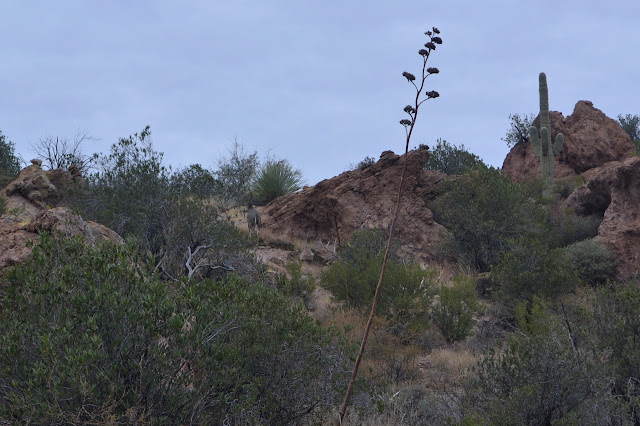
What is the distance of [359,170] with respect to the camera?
20.0m

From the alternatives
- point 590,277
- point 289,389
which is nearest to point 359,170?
point 590,277

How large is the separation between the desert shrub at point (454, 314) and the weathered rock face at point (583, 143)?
784 inches

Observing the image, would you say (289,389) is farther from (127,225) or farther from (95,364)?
(127,225)

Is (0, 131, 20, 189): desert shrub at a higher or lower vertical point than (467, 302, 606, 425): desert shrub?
higher

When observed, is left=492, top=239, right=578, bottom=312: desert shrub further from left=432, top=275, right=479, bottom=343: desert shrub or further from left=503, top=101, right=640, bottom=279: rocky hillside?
left=503, top=101, right=640, bottom=279: rocky hillside

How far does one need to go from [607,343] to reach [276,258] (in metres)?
10.1

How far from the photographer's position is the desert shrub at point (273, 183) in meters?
24.1

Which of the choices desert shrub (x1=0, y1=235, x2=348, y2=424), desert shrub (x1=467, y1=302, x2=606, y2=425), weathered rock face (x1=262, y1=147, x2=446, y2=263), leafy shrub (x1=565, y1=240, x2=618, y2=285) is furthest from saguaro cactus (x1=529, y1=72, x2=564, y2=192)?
desert shrub (x1=0, y1=235, x2=348, y2=424)

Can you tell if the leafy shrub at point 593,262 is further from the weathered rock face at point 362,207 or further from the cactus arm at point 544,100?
the cactus arm at point 544,100

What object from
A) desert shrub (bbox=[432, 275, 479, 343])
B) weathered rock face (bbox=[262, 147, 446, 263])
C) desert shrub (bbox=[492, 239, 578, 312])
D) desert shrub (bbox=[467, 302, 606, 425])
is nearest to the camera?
desert shrub (bbox=[467, 302, 606, 425])

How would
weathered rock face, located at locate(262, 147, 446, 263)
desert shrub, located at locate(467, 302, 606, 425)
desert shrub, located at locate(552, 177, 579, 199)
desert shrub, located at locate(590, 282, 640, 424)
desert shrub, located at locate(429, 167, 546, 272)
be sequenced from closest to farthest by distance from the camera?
desert shrub, located at locate(467, 302, 606, 425) < desert shrub, located at locate(590, 282, 640, 424) < desert shrub, located at locate(429, 167, 546, 272) < weathered rock face, located at locate(262, 147, 446, 263) < desert shrub, located at locate(552, 177, 579, 199)

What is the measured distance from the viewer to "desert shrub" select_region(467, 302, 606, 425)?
496 cm

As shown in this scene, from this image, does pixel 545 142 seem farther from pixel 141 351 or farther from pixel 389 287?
pixel 141 351

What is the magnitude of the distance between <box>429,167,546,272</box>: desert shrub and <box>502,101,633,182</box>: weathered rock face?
12502 millimetres
